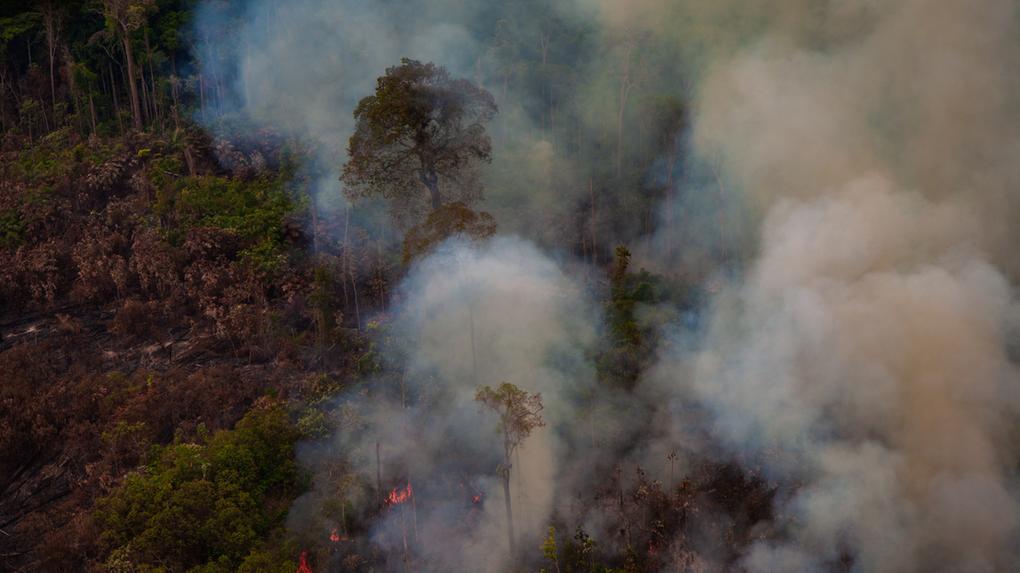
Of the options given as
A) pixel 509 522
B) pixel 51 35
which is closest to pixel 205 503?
pixel 509 522

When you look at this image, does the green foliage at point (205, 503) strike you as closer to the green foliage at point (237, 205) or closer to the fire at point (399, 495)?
the fire at point (399, 495)

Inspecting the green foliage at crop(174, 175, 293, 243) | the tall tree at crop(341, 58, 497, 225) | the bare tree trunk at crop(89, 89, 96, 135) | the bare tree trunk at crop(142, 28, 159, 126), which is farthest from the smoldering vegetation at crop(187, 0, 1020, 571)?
the bare tree trunk at crop(89, 89, 96, 135)

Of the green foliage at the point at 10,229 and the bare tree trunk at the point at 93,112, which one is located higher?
the bare tree trunk at the point at 93,112

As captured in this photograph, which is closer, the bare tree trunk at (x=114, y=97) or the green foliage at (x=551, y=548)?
the green foliage at (x=551, y=548)

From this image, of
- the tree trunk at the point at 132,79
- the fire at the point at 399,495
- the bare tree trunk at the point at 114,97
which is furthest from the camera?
the bare tree trunk at the point at 114,97

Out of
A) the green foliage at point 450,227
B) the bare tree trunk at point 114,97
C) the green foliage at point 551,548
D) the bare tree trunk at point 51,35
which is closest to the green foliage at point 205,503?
the green foliage at point 551,548

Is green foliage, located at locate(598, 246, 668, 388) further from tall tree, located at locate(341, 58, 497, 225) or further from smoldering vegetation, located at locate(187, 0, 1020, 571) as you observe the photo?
tall tree, located at locate(341, 58, 497, 225)
